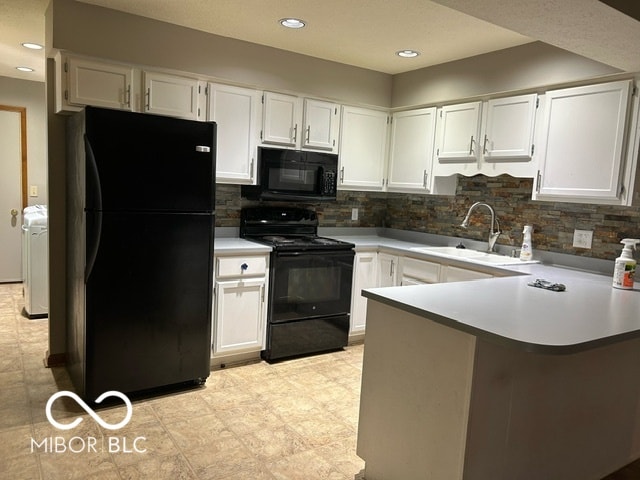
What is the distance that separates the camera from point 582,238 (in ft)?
10.0

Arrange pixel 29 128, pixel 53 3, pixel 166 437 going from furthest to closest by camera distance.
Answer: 1. pixel 29 128
2. pixel 53 3
3. pixel 166 437

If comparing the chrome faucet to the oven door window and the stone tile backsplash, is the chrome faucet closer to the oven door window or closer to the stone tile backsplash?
the stone tile backsplash

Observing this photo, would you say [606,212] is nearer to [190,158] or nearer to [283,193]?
[283,193]

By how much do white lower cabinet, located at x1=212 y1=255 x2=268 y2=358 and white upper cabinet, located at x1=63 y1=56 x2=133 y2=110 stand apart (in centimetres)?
117

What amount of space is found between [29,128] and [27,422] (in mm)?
4118

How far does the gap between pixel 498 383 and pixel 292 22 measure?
7.79ft

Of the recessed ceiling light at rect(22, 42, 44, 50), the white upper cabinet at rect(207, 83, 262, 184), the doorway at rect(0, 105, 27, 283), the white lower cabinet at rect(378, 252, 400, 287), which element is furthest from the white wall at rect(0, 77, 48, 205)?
the white lower cabinet at rect(378, 252, 400, 287)

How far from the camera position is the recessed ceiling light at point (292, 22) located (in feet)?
9.47

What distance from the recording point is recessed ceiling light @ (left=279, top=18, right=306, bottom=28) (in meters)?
2.89

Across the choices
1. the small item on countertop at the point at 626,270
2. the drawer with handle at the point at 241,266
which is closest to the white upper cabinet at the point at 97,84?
the drawer with handle at the point at 241,266

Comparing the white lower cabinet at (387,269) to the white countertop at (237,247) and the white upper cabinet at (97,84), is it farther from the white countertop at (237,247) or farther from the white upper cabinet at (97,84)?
the white upper cabinet at (97,84)

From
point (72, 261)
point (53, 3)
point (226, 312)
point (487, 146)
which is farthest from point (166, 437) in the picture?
point (487, 146)

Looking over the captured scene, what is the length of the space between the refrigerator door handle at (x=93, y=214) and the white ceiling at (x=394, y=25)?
1005mm

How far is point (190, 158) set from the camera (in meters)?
2.76
